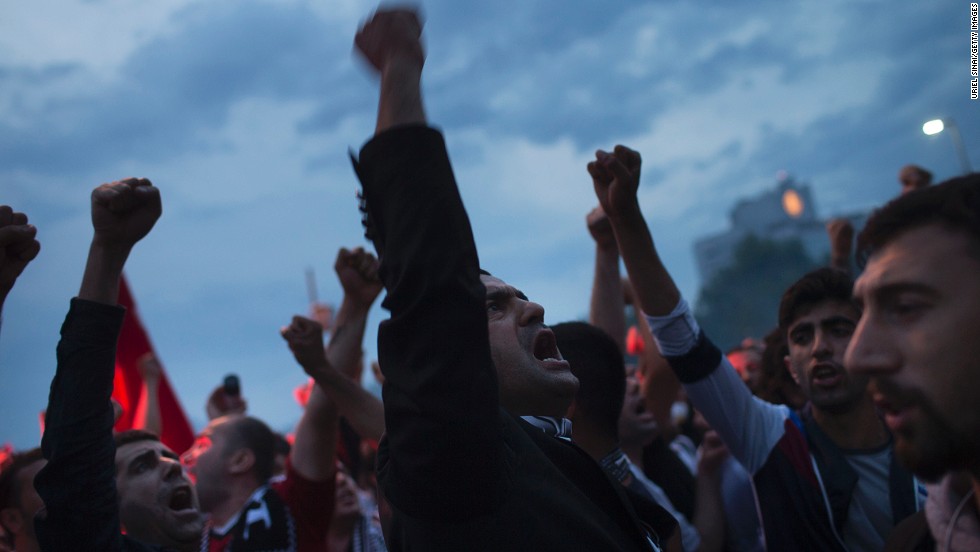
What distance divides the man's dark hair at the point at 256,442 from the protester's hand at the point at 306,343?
3.13 feet

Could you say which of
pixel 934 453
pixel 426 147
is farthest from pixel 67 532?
pixel 934 453

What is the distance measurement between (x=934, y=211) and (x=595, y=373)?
1.79 metres

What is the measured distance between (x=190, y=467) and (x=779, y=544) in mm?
3156

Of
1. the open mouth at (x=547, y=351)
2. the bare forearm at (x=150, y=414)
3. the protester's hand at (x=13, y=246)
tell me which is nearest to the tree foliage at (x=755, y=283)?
the bare forearm at (x=150, y=414)

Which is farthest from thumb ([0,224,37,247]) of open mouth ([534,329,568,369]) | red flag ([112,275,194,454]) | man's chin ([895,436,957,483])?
red flag ([112,275,194,454])

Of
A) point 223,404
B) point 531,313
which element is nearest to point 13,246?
point 531,313

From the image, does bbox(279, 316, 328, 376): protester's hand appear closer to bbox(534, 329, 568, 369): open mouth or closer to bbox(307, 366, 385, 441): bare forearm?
bbox(307, 366, 385, 441): bare forearm

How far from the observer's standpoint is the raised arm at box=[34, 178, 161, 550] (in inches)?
93.6

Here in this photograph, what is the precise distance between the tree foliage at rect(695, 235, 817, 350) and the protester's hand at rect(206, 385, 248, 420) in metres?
81.6

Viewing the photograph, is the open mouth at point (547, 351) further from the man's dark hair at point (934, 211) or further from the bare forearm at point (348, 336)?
the bare forearm at point (348, 336)

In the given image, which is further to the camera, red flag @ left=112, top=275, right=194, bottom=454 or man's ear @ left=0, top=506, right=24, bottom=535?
red flag @ left=112, top=275, right=194, bottom=454

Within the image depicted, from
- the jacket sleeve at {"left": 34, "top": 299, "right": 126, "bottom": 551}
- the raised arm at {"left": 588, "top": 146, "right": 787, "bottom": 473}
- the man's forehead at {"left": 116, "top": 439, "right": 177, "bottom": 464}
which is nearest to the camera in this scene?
the jacket sleeve at {"left": 34, "top": 299, "right": 126, "bottom": 551}

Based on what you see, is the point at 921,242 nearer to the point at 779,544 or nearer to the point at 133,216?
the point at 779,544

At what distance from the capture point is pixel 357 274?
4.16 meters
